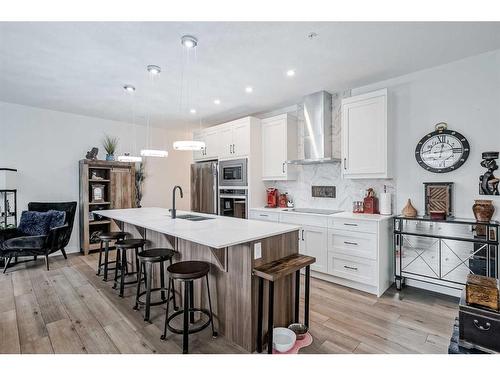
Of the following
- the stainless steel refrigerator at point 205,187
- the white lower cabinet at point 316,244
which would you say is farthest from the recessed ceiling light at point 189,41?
the stainless steel refrigerator at point 205,187

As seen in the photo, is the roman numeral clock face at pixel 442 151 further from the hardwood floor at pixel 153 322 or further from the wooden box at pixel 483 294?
the wooden box at pixel 483 294

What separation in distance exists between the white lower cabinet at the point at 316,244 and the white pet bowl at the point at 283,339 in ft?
4.88

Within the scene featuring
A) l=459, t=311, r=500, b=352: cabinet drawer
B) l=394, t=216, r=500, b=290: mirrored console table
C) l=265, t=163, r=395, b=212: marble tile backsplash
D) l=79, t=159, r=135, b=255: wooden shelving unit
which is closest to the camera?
l=459, t=311, r=500, b=352: cabinet drawer

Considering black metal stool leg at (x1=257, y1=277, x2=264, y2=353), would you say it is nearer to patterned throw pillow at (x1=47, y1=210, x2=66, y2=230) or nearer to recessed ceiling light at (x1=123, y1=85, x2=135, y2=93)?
recessed ceiling light at (x1=123, y1=85, x2=135, y2=93)

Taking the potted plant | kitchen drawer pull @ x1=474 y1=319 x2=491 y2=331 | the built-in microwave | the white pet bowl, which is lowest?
the white pet bowl

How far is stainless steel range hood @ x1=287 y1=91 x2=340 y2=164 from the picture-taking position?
147 inches

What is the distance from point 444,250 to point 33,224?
5674 mm

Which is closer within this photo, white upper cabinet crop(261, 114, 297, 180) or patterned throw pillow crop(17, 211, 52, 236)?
patterned throw pillow crop(17, 211, 52, 236)

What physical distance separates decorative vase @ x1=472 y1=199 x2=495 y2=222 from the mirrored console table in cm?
7

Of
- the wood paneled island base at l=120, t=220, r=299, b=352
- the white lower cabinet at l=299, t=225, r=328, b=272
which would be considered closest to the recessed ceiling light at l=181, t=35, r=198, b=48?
the wood paneled island base at l=120, t=220, r=299, b=352

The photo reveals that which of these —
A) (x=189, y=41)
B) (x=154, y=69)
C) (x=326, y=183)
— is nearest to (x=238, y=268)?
(x=189, y=41)

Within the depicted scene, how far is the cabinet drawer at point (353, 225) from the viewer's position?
2.93 metres

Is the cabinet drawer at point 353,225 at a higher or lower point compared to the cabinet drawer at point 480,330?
higher

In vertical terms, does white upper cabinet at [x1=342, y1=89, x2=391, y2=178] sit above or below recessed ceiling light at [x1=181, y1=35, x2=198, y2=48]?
below
